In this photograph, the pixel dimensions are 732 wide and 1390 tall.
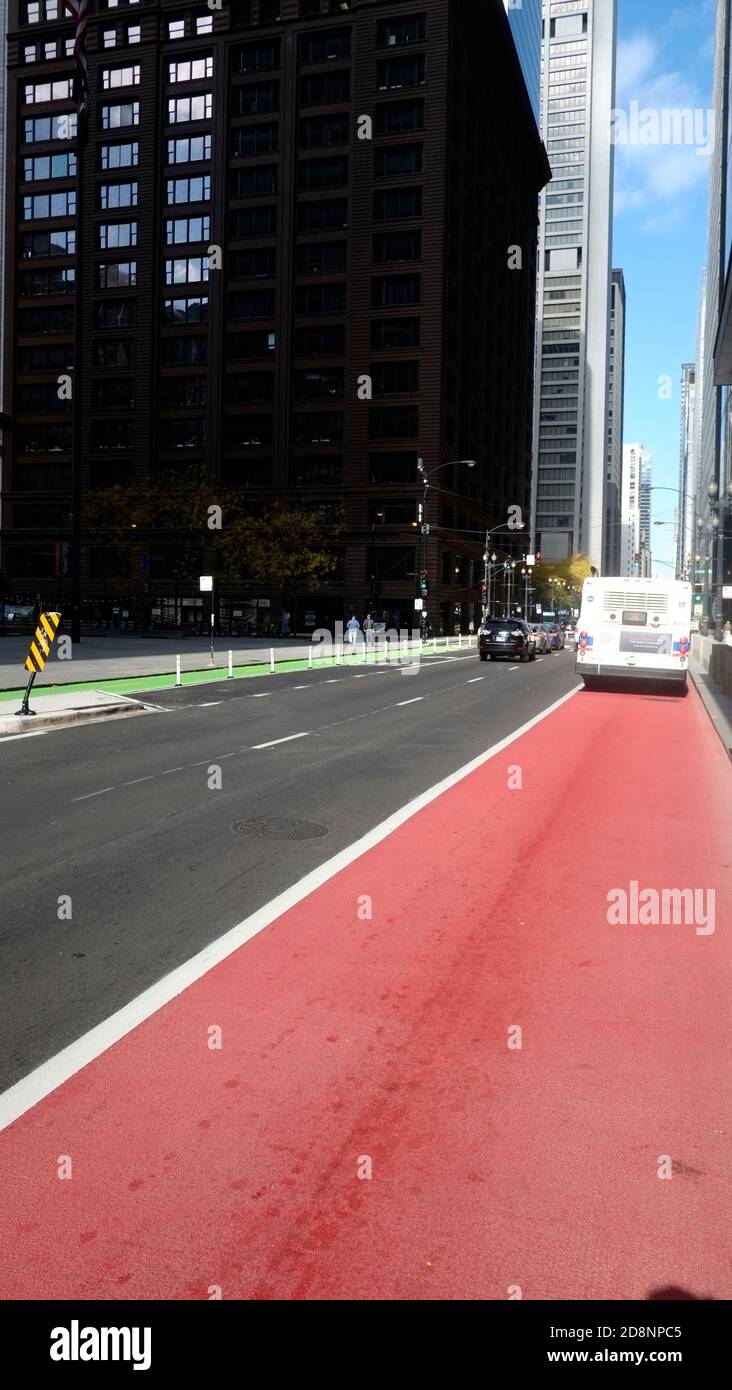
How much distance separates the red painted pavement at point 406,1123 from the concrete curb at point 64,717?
1046cm

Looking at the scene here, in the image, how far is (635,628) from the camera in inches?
941

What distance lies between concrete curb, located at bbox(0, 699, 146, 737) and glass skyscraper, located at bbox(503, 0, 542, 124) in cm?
11253

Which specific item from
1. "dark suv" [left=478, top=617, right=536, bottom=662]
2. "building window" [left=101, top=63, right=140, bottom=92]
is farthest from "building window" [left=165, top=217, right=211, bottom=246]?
"dark suv" [left=478, top=617, right=536, bottom=662]

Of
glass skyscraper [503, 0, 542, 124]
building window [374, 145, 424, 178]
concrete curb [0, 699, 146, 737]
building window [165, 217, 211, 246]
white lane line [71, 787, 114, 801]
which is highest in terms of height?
glass skyscraper [503, 0, 542, 124]

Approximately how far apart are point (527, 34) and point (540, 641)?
10840cm

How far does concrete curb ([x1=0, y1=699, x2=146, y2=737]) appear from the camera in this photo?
15.8m

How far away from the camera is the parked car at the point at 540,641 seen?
52675 millimetres

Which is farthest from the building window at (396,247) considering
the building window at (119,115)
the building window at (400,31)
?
the building window at (119,115)

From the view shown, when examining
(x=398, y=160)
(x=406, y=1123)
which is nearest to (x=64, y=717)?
(x=406, y=1123)

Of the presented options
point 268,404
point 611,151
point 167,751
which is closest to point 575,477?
point 611,151

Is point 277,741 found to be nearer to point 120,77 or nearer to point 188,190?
point 188,190

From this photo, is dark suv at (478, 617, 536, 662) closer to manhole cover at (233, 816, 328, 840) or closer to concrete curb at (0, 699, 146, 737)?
concrete curb at (0, 699, 146, 737)
